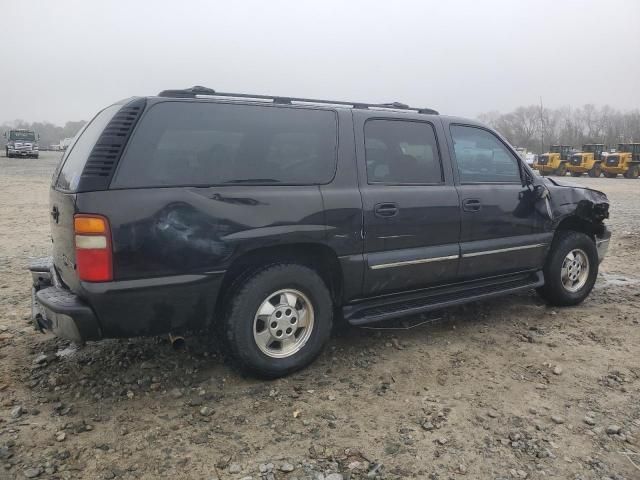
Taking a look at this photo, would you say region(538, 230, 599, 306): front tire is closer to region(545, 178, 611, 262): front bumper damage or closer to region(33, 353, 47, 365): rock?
region(545, 178, 611, 262): front bumper damage

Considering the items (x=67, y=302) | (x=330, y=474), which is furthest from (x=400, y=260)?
(x=67, y=302)

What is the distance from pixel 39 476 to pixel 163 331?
953mm

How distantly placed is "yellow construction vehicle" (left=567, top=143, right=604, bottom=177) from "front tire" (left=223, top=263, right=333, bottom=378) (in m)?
33.8

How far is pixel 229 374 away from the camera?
3.62 metres

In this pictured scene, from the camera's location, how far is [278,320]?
3496 mm

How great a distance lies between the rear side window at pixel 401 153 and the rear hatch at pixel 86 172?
1.66 metres

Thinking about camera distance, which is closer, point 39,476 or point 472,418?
point 39,476

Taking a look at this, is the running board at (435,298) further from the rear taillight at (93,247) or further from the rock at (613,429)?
the rear taillight at (93,247)

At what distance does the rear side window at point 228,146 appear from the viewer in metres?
3.08

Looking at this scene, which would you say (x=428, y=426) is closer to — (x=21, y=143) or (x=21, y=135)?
(x=21, y=143)

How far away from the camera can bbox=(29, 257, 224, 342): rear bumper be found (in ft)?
9.66

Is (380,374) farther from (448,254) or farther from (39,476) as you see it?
(39,476)

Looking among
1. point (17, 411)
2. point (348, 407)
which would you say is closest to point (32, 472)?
point (17, 411)

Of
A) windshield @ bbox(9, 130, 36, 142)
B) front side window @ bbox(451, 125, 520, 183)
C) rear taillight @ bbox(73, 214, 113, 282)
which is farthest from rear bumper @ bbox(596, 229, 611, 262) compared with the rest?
windshield @ bbox(9, 130, 36, 142)
